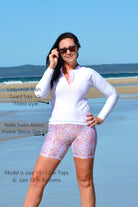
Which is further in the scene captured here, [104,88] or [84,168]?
[104,88]

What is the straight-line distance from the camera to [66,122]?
12.8 feet

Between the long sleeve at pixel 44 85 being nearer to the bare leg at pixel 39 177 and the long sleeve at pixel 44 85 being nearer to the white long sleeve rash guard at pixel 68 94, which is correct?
the white long sleeve rash guard at pixel 68 94

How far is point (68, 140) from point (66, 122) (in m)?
0.15

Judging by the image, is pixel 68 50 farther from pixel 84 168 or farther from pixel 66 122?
pixel 84 168

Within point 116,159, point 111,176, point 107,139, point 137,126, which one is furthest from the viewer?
point 137,126

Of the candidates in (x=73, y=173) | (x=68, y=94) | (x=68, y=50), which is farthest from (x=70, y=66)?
(x=73, y=173)

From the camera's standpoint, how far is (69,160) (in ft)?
23.8

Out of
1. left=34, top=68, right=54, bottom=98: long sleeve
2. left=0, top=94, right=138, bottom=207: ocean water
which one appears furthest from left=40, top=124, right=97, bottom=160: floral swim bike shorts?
left=0, top=94, right=138, bottom=207: ocean water

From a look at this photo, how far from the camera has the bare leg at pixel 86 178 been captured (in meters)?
3.95

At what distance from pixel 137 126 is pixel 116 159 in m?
3.77

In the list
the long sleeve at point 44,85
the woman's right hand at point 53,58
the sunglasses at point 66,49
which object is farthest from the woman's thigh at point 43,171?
the sunglasses at point 66,49

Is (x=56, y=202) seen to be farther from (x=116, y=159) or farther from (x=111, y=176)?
(x=116, y=159)

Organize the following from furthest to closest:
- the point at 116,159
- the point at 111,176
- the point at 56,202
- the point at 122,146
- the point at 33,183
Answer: the point at 122,146, the point at 116,159, the point at 111,176, the point at 56,202, the point at 33,183

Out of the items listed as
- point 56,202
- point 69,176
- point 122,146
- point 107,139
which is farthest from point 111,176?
point 107,139
